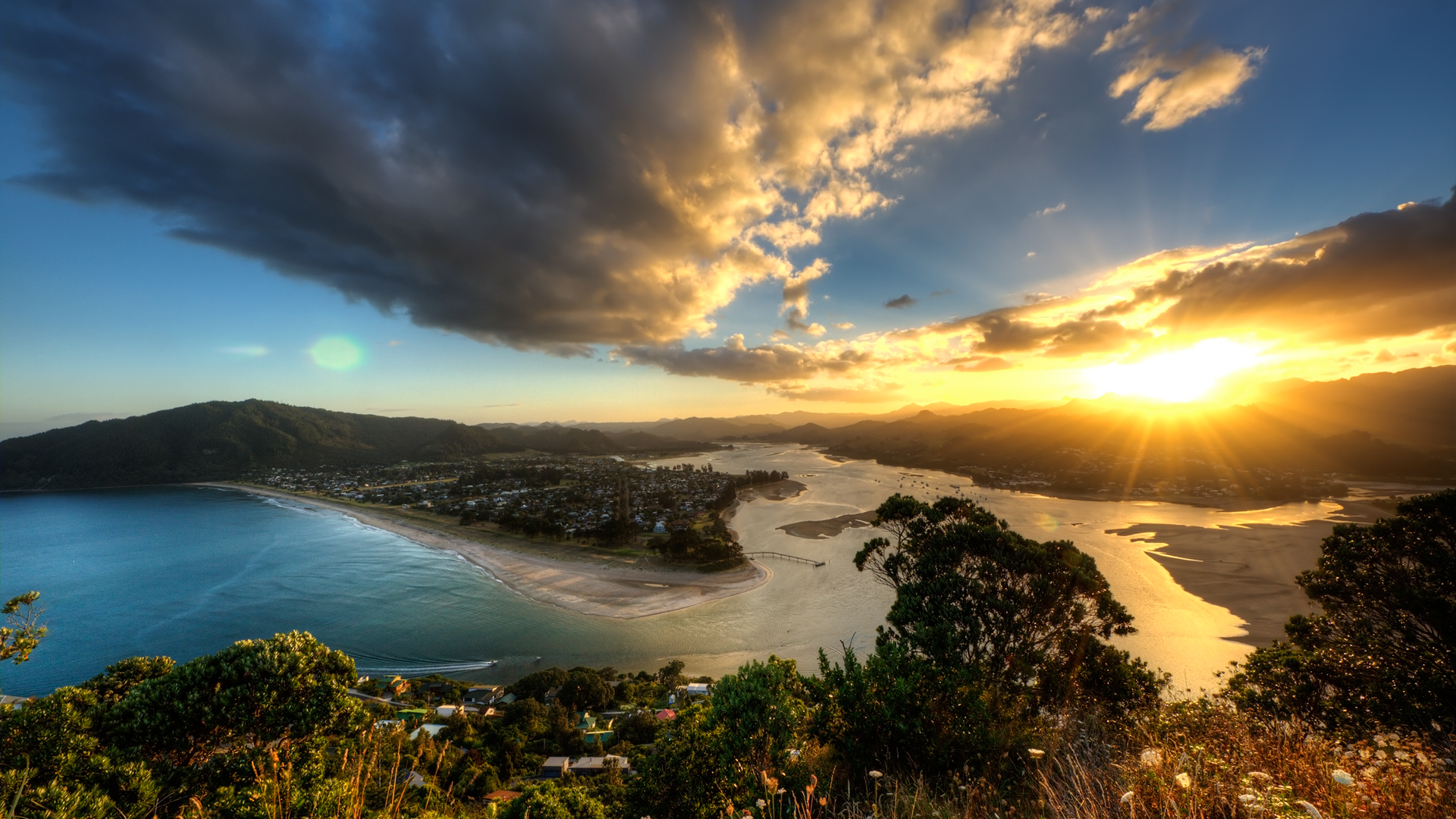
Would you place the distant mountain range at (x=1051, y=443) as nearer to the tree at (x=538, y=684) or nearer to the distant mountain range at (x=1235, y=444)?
the distant mountain range at (x=1235, y=444)

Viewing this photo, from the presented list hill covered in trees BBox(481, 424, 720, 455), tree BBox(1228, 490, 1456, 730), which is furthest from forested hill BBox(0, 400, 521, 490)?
tree BBox(1228, 490, 1456, 730)

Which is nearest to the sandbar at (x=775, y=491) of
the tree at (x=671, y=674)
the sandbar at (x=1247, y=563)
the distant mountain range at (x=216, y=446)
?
the sandbar at (x=1247, y=563)

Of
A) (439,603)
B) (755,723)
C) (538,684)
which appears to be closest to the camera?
(755,723)

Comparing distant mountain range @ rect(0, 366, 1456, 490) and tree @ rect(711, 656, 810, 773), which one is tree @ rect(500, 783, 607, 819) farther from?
distant mountain range @ rect(0, 366, 1456, 490)

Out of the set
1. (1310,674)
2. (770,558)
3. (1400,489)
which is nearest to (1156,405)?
(1400,489)

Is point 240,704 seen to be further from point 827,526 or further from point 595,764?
point 827,526

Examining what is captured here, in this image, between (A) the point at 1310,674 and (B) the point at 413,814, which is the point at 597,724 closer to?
(B) the point at 413,814

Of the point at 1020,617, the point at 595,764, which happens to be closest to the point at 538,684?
the point at 595,764
